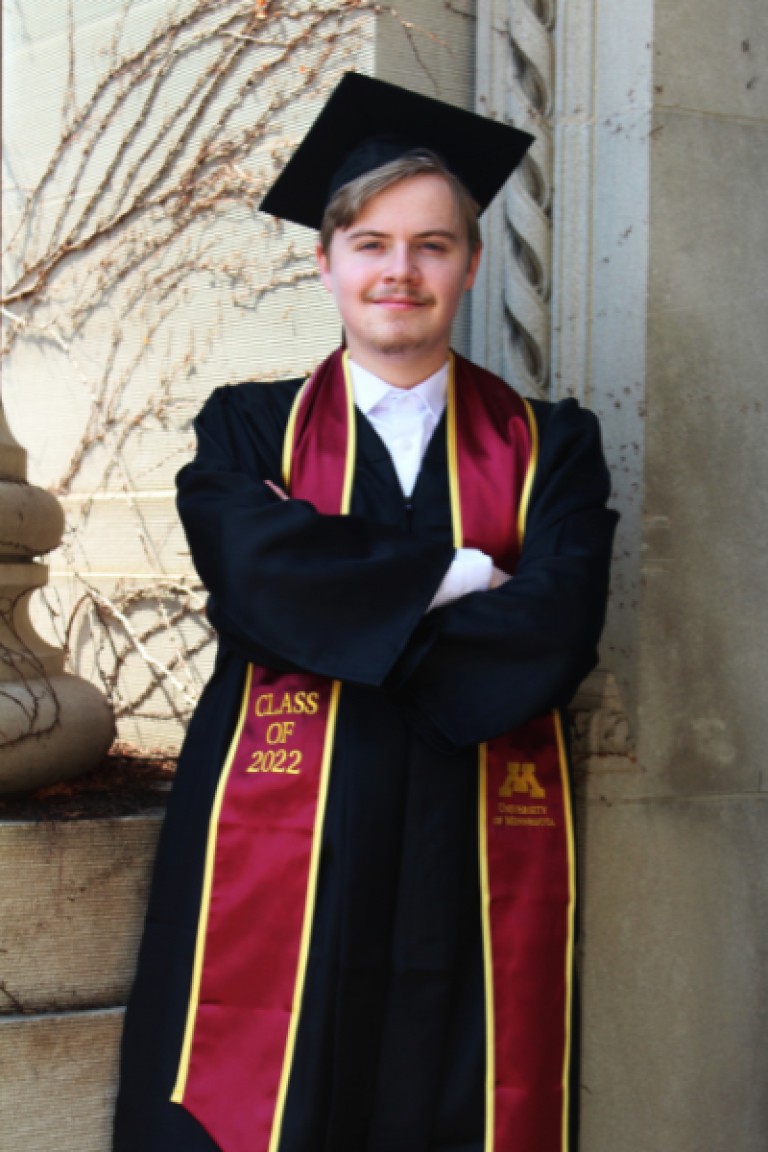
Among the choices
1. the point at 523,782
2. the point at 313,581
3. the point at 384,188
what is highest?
the point at 384,188

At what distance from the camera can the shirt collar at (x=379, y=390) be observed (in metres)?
2.20

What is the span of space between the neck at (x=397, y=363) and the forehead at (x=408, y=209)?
8.9 inches

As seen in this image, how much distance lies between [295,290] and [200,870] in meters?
1.89

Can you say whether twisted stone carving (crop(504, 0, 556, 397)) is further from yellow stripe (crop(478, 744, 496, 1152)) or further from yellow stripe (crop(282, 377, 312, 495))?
yellow stripe (crop(478, 744, 496, 1152))

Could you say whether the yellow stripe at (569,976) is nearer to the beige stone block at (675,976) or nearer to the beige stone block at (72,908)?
the beige stone block at (675,976)

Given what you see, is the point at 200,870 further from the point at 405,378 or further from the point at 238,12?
the point at 238,12

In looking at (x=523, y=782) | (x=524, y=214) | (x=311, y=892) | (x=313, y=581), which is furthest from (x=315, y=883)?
(x=524, y=214)

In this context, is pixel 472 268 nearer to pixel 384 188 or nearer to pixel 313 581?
pixel 384 188

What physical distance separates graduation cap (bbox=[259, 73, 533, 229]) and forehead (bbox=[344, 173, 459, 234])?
0.07 meters

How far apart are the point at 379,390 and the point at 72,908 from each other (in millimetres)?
1226

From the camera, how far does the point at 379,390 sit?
220cm

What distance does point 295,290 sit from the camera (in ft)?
11.0

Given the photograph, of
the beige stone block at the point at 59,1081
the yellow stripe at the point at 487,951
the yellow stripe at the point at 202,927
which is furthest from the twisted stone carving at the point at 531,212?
the beige stone block at the point at 59,1081

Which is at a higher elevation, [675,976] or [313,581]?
[313,581]
